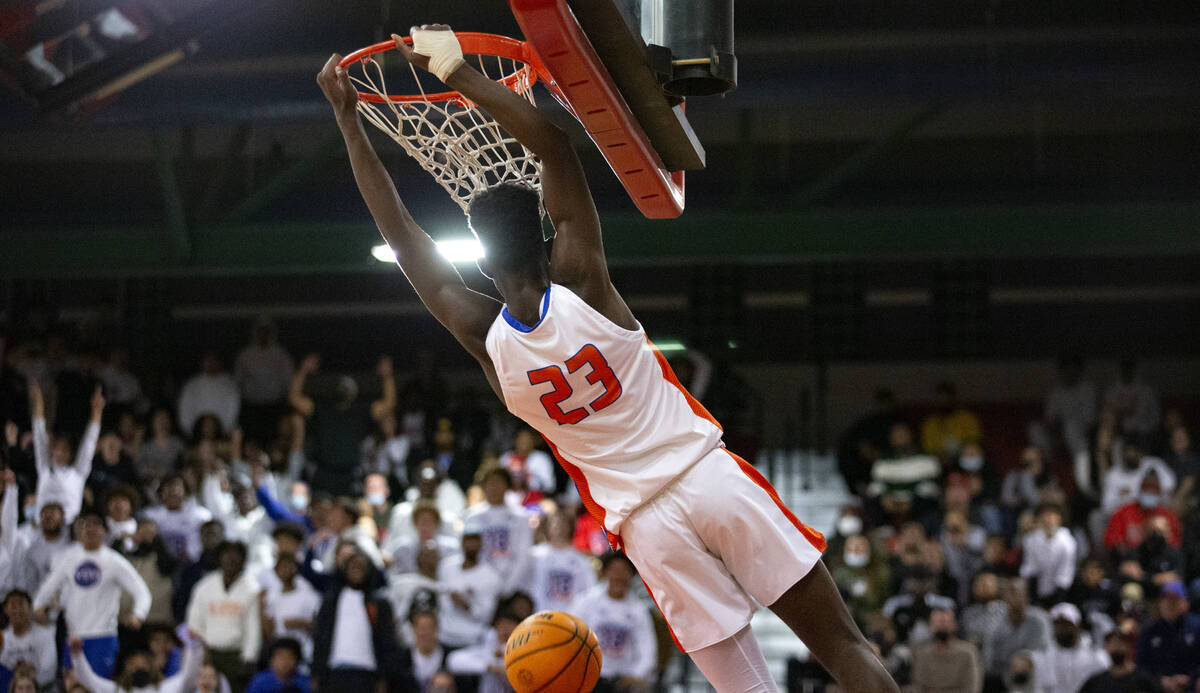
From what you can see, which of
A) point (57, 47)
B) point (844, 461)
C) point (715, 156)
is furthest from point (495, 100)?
point (715, 156)

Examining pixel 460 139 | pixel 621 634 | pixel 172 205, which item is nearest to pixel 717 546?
pixel 460 139

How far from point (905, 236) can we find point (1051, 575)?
140 inches

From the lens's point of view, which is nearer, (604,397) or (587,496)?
(604,397)

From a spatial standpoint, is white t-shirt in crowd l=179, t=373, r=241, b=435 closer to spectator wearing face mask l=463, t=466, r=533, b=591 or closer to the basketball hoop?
spectator wearing face mask l=463, t=466, r=533, b=591

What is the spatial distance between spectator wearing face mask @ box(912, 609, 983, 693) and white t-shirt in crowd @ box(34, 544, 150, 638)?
19.7 feet

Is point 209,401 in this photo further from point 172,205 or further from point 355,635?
point 355,635

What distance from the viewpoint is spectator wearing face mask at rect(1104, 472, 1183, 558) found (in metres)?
12.5

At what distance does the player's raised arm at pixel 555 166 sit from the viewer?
3988mm

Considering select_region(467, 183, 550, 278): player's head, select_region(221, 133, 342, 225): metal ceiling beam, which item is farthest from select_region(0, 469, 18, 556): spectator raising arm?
select_region(467, 183, 550, 278): player's head

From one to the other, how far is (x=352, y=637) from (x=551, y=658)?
6.36 metres

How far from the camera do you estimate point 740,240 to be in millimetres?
13984

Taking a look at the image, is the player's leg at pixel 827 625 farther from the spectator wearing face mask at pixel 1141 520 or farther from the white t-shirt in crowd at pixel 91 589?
the spectator wearing face mask at pixel 1141 520

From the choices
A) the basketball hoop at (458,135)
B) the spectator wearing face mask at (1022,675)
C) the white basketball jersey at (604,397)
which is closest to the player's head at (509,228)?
the white basketball jersey at (604,397)

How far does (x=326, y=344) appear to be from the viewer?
2033cm
